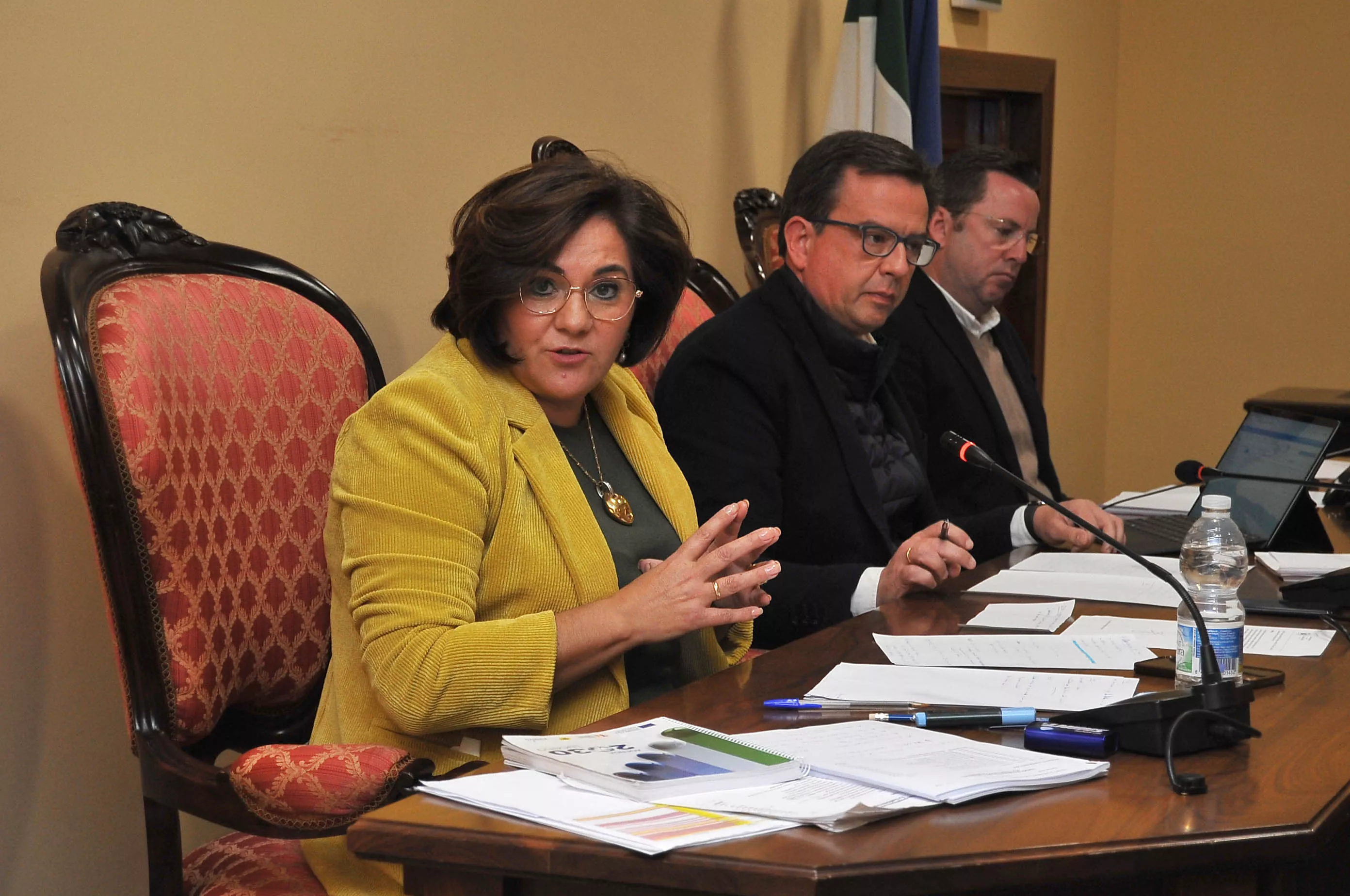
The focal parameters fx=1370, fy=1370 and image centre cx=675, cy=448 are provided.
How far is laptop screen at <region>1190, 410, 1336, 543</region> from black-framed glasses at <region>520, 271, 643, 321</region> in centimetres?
129

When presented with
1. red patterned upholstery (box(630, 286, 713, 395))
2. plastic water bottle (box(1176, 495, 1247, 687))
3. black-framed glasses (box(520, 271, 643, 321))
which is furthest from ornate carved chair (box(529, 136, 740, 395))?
plastic water bottle (box(1176, 495, 1247, 687))

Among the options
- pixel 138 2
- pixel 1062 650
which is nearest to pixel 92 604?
pixel 138 2

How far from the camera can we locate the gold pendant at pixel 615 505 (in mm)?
1754

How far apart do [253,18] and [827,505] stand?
3.94ft

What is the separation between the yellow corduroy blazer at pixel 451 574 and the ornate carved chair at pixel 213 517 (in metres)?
0.11

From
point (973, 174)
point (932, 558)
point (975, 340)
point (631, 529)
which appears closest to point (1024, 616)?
point (932, 558)

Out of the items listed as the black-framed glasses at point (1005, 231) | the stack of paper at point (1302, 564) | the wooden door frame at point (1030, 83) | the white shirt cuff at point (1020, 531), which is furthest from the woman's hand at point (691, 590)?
the wooden door frame at point (1030, 83)

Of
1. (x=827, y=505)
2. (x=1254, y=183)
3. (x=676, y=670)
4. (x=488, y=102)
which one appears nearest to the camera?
(x=676, y=670)

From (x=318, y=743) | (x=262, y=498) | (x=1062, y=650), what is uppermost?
(x=262, y=498)

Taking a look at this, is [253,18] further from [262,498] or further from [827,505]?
[827,505]

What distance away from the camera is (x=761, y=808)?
40.7 inches

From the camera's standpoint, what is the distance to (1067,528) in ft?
8.05

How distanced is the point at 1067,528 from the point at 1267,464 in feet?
1.61

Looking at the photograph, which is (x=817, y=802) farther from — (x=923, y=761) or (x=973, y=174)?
(x=973, y=174)
